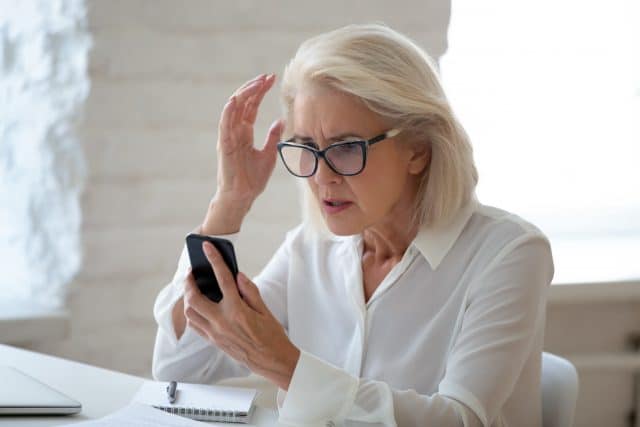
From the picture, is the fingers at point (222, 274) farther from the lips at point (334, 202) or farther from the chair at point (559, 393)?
the chair at point (559, 393)

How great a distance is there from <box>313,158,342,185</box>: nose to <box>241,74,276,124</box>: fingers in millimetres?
280

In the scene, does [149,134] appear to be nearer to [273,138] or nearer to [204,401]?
[273,138]

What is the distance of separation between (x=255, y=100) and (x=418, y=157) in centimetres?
36

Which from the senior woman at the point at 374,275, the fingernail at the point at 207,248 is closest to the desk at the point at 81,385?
the senior woman at the point at 374,275

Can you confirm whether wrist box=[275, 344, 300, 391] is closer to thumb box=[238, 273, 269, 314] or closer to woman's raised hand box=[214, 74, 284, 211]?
thumb box=[238, 273, 269, 314]

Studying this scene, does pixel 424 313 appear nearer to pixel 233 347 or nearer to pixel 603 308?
pixel 233 347

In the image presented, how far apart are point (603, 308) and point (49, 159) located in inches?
61.1

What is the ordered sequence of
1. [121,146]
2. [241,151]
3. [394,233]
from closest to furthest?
[394,233]
[241,151]
[121,146]

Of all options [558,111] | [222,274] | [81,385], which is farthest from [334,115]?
[558,111]

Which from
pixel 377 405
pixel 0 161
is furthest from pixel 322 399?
pixel 0 161

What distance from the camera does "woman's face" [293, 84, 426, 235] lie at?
1886 mm

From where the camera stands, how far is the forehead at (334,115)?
1883 millimetres

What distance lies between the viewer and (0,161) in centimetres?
261

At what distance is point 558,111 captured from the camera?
130 inches
